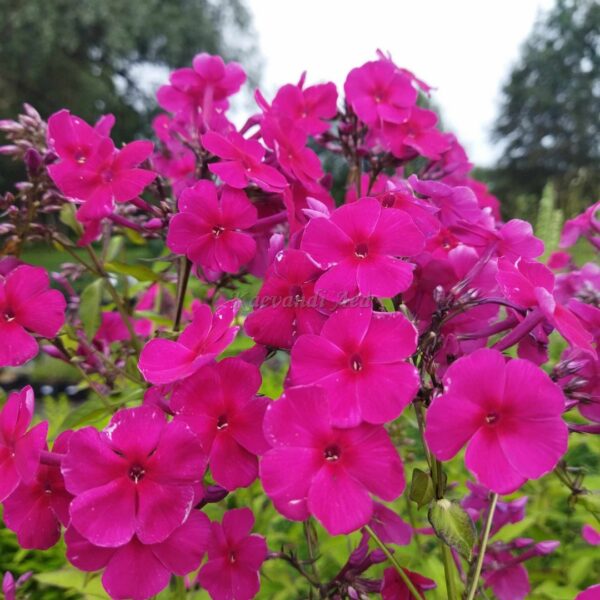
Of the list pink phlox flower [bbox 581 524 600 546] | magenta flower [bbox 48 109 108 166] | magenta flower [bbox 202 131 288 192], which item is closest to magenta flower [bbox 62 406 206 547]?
magenta flower [bbox 202 131 288 192]

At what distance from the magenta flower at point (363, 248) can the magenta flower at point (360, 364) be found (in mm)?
39

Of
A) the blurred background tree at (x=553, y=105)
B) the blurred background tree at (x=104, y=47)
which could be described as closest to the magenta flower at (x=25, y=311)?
the blurred background tree at (x=104, y=47)

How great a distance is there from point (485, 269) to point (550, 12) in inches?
1044

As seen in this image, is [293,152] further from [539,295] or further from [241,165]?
[539,295]

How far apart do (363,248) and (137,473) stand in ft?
1.09

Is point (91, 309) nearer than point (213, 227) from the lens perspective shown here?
No

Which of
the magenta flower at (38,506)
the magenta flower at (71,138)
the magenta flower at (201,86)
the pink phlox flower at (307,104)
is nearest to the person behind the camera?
the magenta flower at (38,506)

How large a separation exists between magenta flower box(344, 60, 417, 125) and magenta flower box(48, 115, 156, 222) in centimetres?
37

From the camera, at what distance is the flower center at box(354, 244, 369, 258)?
2.13 ft

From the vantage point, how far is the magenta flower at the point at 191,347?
2.02 feet

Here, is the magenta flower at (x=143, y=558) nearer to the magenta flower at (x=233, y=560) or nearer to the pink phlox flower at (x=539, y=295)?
the magenta flower at (x=233, y=560)

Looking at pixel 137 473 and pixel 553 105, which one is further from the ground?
pixel 553 105

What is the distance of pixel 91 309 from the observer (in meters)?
1.16

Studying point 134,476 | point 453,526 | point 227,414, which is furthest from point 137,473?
point 453,526
